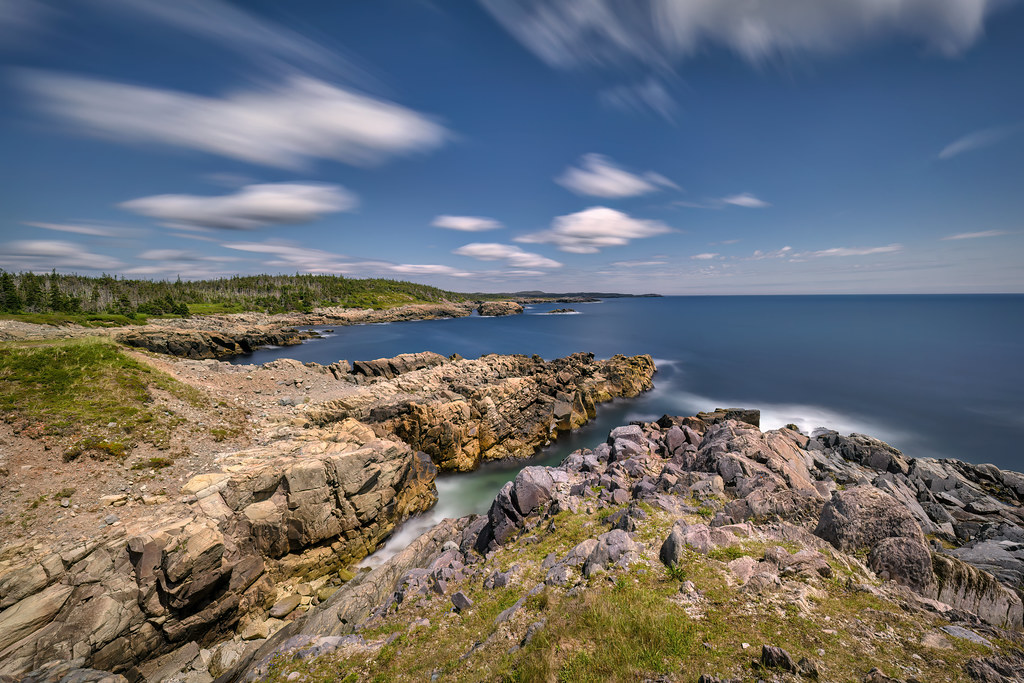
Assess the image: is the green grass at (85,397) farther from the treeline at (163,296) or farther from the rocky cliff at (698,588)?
the treeline at (163,296)

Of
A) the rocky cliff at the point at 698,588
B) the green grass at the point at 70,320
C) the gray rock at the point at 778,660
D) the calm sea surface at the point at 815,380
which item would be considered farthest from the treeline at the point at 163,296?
the gray rock at the point at 778,660

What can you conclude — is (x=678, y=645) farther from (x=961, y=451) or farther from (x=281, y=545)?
(x=961, y=451)

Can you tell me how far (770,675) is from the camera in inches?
237

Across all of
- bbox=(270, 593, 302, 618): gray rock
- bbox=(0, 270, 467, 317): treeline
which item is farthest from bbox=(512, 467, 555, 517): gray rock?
bbox=(0, 270, 467, 317): treeline

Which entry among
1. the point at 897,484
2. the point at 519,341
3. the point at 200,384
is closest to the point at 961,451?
the point at 897,484

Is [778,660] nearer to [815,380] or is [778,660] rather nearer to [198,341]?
[815,380]

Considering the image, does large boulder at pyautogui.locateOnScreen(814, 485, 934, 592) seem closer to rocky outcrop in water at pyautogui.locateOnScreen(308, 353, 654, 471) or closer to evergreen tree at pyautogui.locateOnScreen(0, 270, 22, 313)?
rocky outcrop in water at pyautogui.locateOnScreen(308, 353, 654, 471)

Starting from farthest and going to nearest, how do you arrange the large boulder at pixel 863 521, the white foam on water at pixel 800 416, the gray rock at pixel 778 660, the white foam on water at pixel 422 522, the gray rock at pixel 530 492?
1. the white foam on water at pixel 800 416
2. the white foam on water at pixel 422 522
3. the gray rock at pixel 530 492
4. the large boulder at pixel 863 521
5. the gray rock at pixel 778 660

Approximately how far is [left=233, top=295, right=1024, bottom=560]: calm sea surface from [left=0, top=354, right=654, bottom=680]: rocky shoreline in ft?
10.8

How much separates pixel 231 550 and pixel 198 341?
261ft

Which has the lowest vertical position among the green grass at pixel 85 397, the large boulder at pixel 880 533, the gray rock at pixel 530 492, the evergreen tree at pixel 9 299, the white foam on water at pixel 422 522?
the white foam on water at pixel 422 522

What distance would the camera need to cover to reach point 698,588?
871cm

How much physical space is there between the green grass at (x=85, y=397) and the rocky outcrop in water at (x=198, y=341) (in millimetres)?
49964

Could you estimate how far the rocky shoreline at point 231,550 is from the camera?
10.2 m
